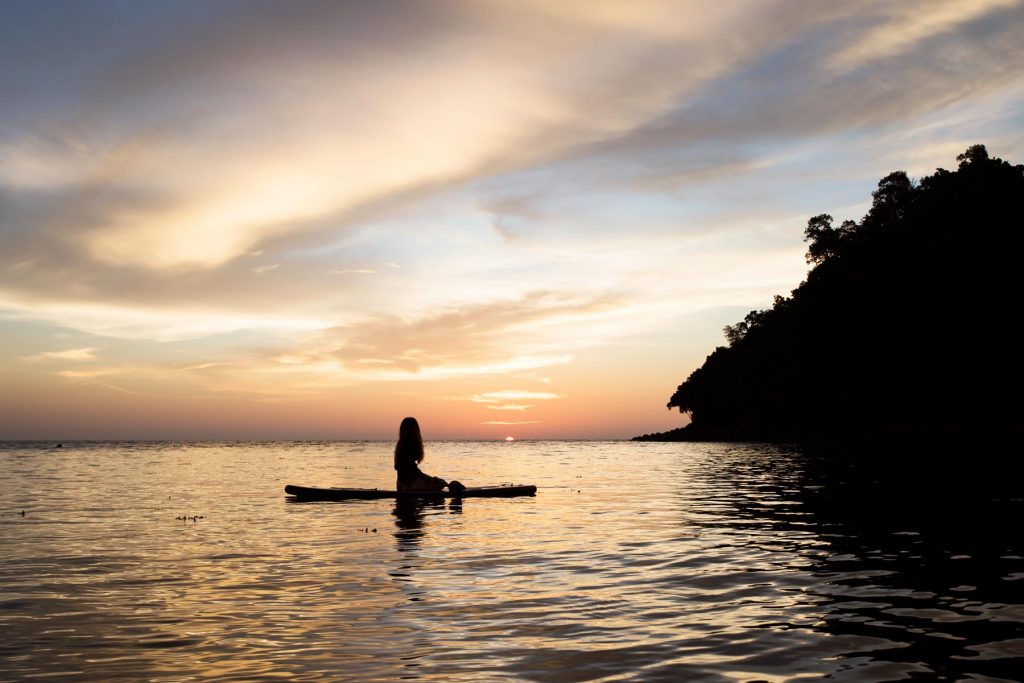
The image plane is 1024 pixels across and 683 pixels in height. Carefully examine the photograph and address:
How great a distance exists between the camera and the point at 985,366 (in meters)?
94.2

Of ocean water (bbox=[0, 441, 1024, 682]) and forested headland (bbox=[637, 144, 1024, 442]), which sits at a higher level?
forested headland (bbox=[637, 144, 1024, 442])

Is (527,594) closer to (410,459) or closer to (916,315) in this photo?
(410,459)

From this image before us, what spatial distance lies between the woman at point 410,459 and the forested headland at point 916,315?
74407 mm

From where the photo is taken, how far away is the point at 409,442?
93.6ft

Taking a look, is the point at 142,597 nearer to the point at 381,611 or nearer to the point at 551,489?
the point at 381,611

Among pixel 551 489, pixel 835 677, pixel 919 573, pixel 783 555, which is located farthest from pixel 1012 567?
pixel 551 489

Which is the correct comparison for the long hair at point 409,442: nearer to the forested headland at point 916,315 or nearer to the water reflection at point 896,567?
the water reflection at point 896,567

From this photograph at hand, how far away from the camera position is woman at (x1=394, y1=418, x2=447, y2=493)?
2795cm

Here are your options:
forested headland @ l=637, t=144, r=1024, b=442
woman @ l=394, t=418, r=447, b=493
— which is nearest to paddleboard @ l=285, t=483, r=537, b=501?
woman @ l=394, t=418, r=447, b=493

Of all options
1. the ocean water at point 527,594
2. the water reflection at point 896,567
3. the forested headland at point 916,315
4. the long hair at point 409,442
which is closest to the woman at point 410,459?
the long hair at point 409,442

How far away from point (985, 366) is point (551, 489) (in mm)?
79753

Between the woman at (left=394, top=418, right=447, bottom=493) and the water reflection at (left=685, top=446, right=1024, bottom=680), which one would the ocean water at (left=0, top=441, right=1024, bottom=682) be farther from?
the woman at (left=394, top=418, right=447, bottom=493)

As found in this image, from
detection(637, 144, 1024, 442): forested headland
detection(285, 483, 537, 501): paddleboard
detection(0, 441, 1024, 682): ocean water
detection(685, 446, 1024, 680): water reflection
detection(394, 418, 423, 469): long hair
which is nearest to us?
detection(0, 441, 1024, 682): ocean water

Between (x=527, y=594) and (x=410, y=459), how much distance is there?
56.0 feet
